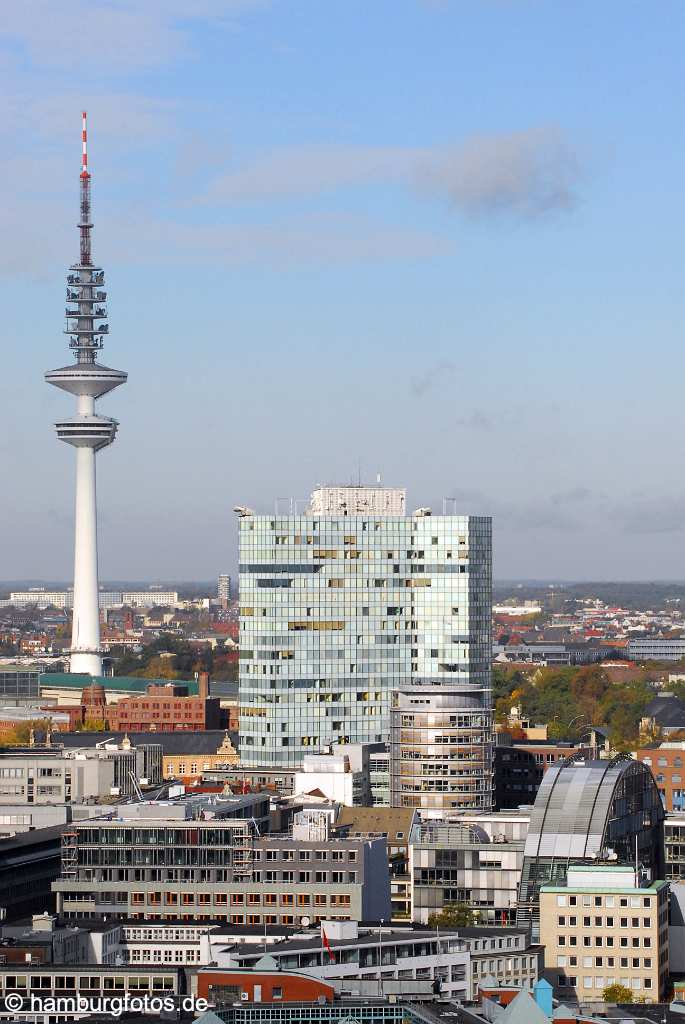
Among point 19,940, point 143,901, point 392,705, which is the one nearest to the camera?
point 19,940

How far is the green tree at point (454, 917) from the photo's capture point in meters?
124

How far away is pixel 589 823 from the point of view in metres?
131

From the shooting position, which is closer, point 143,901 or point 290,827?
point 143,901

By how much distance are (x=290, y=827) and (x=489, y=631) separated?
118 ft

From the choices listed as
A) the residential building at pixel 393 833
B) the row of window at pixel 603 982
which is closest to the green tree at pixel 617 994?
→ the row of window at pixel 603 982

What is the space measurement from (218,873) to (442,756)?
101ft

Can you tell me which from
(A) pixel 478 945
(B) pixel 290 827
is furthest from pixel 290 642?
(A) pixel 478 945

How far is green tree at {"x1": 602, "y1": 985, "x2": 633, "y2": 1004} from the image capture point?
112312 mm

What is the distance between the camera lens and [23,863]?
138375 mm

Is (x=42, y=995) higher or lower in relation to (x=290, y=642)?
lower

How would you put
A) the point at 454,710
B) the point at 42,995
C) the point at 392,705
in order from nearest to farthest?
the point at 42,995 → the point at 454,710 → the point at 392,705

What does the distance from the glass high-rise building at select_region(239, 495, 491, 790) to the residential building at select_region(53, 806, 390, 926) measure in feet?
131

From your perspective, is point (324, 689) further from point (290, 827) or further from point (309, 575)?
point (290, 827)

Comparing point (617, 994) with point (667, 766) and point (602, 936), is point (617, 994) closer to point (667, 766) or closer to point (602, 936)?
point (602, 936)
